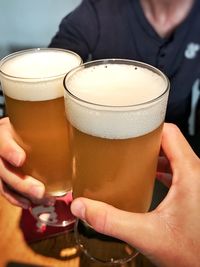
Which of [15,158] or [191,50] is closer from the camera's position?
[15,158]

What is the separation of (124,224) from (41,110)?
21cm

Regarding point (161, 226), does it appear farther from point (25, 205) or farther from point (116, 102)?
point (25, 205)

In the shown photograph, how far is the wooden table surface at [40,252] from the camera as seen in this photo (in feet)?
1.96

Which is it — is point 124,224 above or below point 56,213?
above

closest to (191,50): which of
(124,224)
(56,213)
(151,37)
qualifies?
(151,37)

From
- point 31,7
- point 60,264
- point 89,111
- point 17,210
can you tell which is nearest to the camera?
point 89,111

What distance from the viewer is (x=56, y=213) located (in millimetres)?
708

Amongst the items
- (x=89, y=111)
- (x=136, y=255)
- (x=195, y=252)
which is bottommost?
(x=136, y=255)

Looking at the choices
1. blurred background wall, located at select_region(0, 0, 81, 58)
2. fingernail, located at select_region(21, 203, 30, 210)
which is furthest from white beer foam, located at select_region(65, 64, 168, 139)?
blurred background wall, located at select_region(0, 0, 81, 58)

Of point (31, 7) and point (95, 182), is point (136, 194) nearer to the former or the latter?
point (95, 182)

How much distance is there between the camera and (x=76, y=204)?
507 millimetres

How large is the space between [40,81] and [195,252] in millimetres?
323

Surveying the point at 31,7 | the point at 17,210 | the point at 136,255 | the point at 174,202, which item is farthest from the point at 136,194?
the point at 31,7

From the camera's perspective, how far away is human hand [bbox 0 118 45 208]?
601 mm
